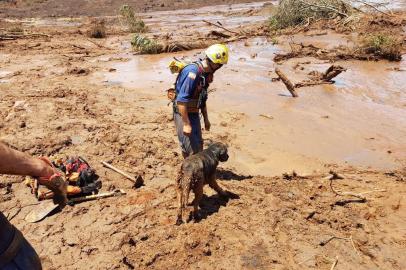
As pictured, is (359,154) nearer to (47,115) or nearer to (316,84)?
(316,84)

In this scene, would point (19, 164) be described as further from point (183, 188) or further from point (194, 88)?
point (194, 88)

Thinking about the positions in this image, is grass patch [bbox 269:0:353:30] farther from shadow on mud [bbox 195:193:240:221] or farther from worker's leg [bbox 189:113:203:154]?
shadow on mud [bbox 195:193:240:221]

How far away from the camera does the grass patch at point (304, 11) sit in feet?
66.1

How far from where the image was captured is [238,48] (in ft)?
56.5

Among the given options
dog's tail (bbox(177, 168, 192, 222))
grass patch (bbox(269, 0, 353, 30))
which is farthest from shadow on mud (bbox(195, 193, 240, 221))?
grass patch (bbox(269, 0, 353, 30))

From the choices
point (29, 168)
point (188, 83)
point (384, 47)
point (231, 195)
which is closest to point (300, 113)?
point (231, 195)

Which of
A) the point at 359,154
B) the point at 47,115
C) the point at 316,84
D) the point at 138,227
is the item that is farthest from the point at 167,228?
the point at 316,84

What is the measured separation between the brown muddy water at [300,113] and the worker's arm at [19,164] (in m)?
4.85

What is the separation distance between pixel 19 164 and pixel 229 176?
4.61m

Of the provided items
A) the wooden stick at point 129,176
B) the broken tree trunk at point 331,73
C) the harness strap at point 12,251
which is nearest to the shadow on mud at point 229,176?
the wooden stick at point 129,176

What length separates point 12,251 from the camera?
102 inches

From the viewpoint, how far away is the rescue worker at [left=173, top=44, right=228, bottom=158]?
541 cm

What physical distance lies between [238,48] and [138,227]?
13.1 meters

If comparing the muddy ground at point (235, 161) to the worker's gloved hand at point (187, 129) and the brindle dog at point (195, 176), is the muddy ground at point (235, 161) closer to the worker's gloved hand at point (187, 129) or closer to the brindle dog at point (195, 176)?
the brindle dog at point (195, 176)
